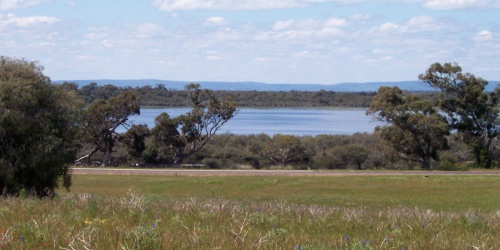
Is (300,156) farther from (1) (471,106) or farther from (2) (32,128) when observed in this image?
(2) (32,128)

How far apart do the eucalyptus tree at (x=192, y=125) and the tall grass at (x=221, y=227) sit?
162ft

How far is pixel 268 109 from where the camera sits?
162m

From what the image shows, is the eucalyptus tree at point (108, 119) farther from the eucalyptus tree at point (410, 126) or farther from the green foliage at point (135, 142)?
the eucalyptus tree at point (410, 126)

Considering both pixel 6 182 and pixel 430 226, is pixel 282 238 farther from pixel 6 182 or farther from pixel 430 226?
pixel 6 182

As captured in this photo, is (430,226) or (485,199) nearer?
(430,226)

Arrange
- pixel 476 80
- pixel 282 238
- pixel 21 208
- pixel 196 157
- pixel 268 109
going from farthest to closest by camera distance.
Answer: pixel 268 109 < pixel 196 157 < pixel 476 80 < pixel 21 208 < pixel 282 238

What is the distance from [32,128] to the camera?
838 inches

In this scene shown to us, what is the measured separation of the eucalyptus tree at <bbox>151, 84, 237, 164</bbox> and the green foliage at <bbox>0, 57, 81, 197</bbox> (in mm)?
35419

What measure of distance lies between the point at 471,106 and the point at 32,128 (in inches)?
1632

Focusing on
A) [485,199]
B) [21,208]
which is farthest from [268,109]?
[21,208]

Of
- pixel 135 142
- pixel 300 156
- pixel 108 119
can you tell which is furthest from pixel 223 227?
pixel 300 156

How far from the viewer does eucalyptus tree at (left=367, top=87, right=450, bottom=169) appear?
5175 centimetres

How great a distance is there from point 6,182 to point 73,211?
533 inches

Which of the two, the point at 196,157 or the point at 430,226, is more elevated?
the point at 430,226
